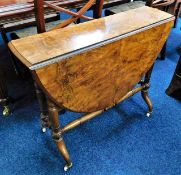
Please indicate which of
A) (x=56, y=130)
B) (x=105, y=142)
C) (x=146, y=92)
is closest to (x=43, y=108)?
(x=56, y=130)

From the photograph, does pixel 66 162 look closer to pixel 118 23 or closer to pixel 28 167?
pixel 28 167

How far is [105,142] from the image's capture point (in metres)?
1.50

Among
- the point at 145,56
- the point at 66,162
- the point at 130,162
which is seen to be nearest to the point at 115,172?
the point at 130,162

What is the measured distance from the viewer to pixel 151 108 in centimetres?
168

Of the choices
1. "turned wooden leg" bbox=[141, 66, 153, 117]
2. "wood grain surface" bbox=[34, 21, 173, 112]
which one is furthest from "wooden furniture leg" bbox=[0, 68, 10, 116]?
"turned wooden leg" bbox=[141, 66, 153, 117]

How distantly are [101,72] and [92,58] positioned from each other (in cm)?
12

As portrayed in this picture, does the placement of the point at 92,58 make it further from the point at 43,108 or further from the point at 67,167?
the point at 67,167

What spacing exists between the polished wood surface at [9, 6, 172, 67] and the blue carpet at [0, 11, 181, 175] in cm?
78

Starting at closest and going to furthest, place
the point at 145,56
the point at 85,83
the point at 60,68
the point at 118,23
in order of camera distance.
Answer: the point at 60,68 → the point at 85,83 → the point at 118,23 → the point at 145,56

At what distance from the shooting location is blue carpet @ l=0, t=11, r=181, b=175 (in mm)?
1350

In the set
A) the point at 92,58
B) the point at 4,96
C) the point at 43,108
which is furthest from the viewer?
the point at 4,96

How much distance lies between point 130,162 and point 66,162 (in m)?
0.42

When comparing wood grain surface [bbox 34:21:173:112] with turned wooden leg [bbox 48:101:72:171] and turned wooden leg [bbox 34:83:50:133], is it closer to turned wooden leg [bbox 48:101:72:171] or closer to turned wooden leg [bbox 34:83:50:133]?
turned wooden leg [bbox 48:101:72:171]

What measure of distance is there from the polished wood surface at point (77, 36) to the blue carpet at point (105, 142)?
78cm
